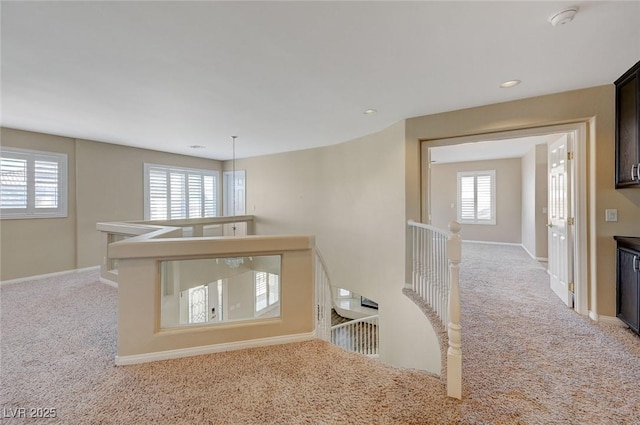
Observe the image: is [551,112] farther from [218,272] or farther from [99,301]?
[99,301]

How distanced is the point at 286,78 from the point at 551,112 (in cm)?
290

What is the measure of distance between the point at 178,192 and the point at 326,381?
600 centimetres

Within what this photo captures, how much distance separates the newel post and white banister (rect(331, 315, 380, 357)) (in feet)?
12.1

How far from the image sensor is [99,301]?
3.56 m

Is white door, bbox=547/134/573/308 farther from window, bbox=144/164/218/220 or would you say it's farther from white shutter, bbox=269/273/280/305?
window, bbox=144/164/218/220

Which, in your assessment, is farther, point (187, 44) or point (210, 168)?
point (210, 168)

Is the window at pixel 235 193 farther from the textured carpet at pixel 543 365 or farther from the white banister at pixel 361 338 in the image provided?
the textured carpet at pixel 543 365

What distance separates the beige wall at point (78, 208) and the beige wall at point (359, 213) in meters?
2.51

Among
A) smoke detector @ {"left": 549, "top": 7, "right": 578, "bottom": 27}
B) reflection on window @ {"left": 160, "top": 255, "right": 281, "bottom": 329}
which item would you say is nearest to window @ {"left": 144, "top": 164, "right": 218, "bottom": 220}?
reflection on window @ {"left": 160, "top": 255, "right": 281, "bottom": 329}

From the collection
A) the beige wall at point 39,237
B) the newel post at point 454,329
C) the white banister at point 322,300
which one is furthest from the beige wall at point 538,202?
the beige wall at point 39,237

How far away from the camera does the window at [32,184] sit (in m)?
4.17

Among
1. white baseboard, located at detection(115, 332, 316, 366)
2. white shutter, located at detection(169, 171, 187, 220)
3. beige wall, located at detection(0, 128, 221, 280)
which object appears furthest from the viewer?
white shutter, located at detection(169, 171, 187, 220)

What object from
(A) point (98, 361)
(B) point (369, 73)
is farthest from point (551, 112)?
(A) point (98, 361)

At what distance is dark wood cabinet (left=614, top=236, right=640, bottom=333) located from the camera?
2.42 metres
